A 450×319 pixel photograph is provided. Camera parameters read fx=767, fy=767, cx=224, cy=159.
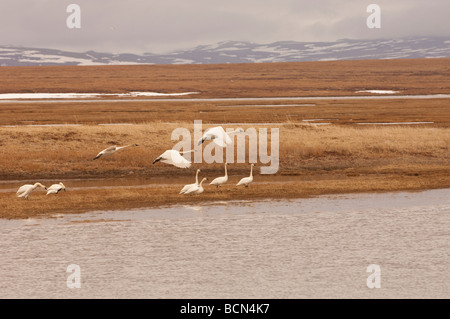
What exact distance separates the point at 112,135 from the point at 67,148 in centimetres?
299

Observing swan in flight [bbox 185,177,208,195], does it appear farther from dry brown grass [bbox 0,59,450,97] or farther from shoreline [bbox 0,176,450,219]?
dry brown grass [bbox 0,59,450,97]

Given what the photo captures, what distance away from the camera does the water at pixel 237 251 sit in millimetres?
14266

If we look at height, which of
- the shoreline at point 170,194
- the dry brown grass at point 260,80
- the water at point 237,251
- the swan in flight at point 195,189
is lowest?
the water at point 237,251

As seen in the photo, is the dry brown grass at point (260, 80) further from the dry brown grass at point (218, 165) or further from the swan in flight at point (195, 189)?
the swan in flight at point (195, 189)

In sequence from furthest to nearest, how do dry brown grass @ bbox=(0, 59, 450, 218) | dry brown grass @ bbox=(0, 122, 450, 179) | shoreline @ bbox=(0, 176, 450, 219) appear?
dry brown grass @ bbox=(0, 122, 450, 179) < dry brown grass @ bbox=(0, 59, 450, 218) < shoreline @ bbox=(0, 176, 450, 219)

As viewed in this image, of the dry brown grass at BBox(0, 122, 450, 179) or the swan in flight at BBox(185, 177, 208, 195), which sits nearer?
the swan in flight at BBox(185, 177, 208, 195)

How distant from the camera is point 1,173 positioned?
30094 mm

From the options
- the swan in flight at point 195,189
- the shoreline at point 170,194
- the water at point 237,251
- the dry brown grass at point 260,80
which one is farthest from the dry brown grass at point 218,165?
the dry brown grass at point 260,80

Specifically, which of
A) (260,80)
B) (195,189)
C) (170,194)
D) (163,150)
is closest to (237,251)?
(195,189)

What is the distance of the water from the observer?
1427 cm

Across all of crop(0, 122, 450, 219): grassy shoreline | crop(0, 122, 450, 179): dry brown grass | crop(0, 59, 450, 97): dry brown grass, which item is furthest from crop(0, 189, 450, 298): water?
crop(0, 59, 450, 97): dry brown grass
